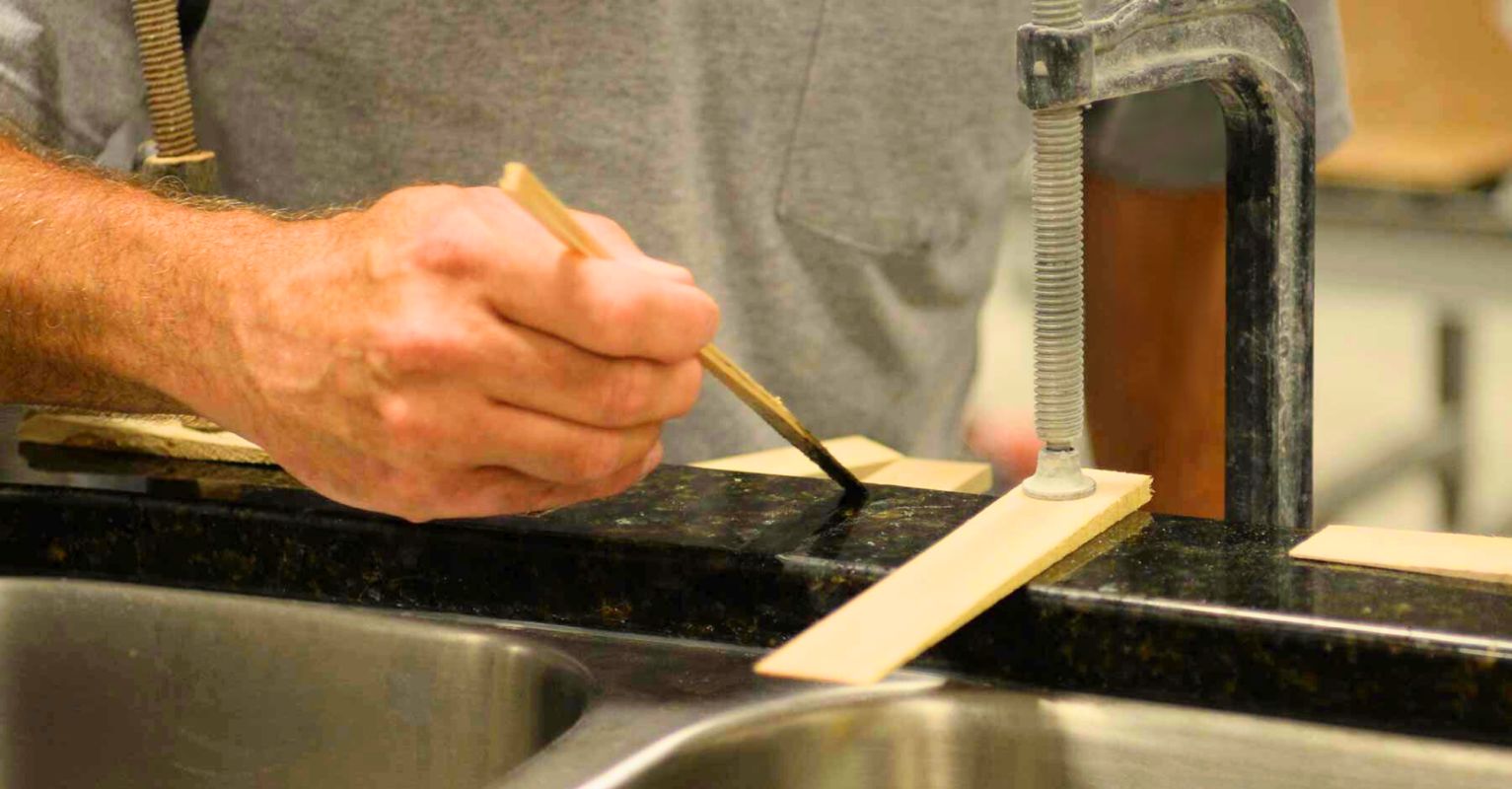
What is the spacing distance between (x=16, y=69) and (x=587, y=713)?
23.2 inches

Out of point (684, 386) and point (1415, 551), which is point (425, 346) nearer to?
point (684, 386)

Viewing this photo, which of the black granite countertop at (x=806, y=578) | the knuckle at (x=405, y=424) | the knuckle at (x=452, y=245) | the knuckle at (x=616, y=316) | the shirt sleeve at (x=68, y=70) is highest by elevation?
the shirt sleeve at (x=68, y=70)

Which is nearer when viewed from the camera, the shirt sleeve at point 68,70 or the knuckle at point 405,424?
the knuckle at point 405,424

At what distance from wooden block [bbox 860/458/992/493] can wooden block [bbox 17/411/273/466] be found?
292 millimetres

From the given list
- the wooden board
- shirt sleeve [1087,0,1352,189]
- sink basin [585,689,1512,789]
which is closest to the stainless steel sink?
sink basin [585,689,1512,789]

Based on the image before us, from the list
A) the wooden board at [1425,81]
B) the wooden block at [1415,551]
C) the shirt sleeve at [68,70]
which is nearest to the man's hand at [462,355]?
the wooden block at [1415,551]

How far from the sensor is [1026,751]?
22.9 inches

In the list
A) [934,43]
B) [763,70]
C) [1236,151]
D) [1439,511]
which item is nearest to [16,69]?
[763,70]

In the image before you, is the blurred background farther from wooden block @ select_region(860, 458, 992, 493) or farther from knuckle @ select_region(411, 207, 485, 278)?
knuckle @ select_region(411, 207, 485, 278)

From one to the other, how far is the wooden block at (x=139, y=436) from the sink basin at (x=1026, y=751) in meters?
0.30

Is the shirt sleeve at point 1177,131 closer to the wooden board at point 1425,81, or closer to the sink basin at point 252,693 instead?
the sink basin at point 252,693

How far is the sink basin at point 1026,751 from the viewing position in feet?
1.76

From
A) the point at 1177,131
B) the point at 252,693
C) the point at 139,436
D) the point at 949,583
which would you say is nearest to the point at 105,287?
the point at 139,436

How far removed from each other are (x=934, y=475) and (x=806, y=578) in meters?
0.21
